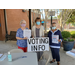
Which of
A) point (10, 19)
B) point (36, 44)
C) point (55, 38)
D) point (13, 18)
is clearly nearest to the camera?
point (36, 44)

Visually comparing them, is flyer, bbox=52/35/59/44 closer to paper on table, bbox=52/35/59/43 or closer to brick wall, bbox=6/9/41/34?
paper on table, bbox=52/35/59/43

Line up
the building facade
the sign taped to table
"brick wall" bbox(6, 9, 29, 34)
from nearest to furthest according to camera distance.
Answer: the sign taped to table
the building facade
"brick wall" bbox(6, 9, 29, 34)

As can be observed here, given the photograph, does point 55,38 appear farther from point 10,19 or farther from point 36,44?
point 10,19

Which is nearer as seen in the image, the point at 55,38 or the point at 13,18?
the point at 55,38

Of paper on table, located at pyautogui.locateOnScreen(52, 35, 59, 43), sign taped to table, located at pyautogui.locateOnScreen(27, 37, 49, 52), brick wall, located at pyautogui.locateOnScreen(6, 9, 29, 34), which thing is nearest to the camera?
sign taped to table, located at pyautogui.locateOnScreen(27, 37, 49, 52)

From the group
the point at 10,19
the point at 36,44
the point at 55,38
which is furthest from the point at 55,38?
the point at 10,19

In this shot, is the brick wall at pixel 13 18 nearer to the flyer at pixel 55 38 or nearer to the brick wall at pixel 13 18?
the brick wall at pixel 13 18

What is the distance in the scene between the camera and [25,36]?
261cm

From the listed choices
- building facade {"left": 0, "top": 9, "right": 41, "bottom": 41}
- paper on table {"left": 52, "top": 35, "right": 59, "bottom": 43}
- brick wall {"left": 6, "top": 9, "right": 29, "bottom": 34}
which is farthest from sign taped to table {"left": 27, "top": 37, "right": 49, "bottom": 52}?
brick wall {"left": 6, "top": 9, "right": 29, "bottom": 34}

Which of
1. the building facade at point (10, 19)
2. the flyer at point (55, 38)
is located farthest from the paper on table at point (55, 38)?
the building facade at point (10, 19)
